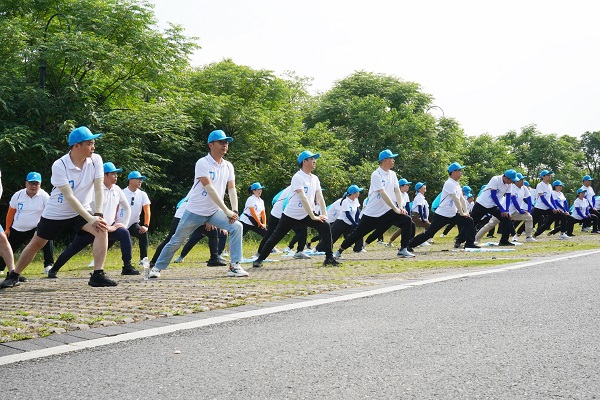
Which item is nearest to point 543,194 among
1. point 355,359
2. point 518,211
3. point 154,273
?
point 518,211

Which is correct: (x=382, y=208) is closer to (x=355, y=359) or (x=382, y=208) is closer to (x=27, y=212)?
(x=27, y=212)

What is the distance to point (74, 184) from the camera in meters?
8.88

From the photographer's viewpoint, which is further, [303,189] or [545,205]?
[545,205]

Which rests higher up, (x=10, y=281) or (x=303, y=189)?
(x=303, y=189)

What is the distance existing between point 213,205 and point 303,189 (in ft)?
7.89

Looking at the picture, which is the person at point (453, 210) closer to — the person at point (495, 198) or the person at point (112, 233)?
the person at point (495, 198)

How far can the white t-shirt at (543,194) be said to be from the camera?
2344 cm

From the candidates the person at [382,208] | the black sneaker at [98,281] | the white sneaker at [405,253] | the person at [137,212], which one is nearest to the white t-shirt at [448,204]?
the white sneaker at [405,253]

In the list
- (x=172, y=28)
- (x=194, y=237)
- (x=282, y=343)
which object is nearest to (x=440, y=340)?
(x=282, y=343)

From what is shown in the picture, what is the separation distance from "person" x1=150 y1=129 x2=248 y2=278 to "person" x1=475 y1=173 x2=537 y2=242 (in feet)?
32.9

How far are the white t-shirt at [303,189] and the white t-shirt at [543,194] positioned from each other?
13.2 metres

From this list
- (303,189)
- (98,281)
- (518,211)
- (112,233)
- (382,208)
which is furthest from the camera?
(518,211)

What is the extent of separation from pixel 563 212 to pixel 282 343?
67.9ft

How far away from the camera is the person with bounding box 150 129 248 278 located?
401 inches
